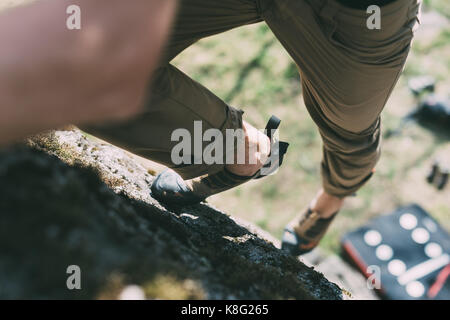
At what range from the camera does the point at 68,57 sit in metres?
0.84

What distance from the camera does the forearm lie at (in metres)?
0.82

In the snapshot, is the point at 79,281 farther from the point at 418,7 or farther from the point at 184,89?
the point at 418,7

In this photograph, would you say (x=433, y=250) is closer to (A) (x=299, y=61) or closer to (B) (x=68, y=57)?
(A) (x=299, y=61)

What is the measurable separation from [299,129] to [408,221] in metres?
1.32

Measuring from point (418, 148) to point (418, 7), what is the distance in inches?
95.7

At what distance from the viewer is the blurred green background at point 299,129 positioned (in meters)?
3.36

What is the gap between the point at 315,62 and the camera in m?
1.63

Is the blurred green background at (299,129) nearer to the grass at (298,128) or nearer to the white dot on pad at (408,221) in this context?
the grass at (298,128)

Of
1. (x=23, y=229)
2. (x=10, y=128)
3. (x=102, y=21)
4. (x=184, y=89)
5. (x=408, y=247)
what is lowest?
(x=408, y=247)

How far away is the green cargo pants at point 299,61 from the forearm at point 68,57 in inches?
19.2

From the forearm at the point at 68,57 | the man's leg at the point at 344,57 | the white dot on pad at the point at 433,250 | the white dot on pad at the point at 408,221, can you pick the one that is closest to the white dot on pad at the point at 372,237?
the white dot on pad at the point at 408,221

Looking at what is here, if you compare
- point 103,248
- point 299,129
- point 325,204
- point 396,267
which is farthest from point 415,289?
point 103,248

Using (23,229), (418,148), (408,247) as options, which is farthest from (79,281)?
(418,148)
